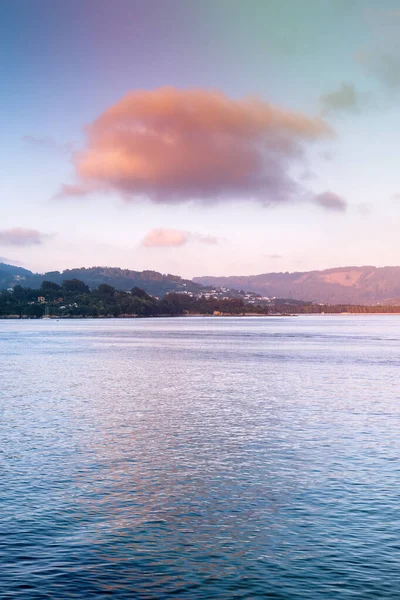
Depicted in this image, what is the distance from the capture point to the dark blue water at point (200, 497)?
16.3 meters

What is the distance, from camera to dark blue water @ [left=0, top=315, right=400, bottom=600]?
1631 cm

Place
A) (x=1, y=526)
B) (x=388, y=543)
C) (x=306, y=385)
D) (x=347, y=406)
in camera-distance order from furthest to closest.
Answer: (x=306, y=385), (x=347, y=406), (x=1, y=526), (x=388, y=543)

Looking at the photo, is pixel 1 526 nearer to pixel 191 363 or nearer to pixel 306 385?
pixel 306 385

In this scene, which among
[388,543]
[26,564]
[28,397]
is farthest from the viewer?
[28,397]

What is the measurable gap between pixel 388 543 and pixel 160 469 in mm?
11528

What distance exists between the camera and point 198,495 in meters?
23.6

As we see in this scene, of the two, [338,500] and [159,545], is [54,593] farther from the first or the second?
[338,500]

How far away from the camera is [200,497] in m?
23.3

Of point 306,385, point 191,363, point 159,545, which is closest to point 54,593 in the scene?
point 159,545

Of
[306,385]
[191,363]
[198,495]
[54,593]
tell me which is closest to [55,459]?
[198,495]

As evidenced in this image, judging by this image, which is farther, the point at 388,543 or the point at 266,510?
the point at 266,510

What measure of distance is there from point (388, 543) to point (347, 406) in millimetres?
27392

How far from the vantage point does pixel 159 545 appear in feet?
60.7

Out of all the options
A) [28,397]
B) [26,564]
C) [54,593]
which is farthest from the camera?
[28,397]
